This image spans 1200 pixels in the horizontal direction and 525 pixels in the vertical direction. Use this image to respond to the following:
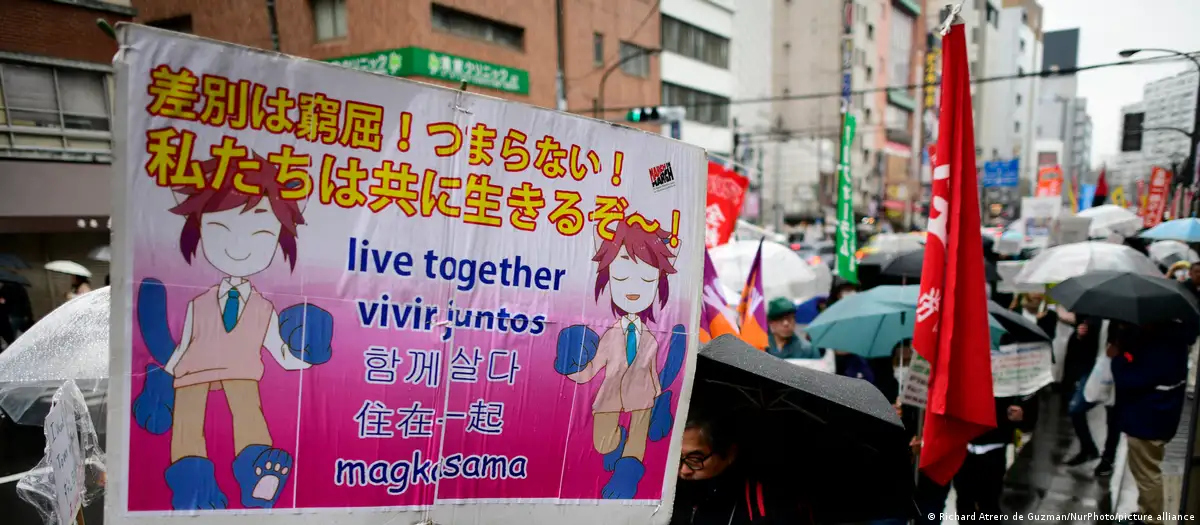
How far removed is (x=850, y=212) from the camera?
9.11 meters

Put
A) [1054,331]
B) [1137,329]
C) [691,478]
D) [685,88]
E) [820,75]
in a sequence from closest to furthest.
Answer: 1. [691,478]
2. [1137,329]
3. [1054,331]
4. [685,88]
5. [820,75]

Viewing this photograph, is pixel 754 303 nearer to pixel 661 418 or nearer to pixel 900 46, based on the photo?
pixel 661 418

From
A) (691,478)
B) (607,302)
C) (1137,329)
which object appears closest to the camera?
(607,302)

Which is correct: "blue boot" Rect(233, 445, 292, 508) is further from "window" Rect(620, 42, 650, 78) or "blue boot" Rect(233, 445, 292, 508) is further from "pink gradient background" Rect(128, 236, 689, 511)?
"window" Rect(620, 42, 650, 78)

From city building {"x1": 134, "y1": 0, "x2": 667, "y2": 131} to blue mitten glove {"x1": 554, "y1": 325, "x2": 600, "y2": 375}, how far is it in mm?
3663

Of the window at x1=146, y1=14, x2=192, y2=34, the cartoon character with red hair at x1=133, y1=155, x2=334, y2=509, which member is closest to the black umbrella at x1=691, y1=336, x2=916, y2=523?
the cartoon character with red hair at x1=133, y1=155, x2=334, y2=509

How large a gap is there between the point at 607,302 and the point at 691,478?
1159 mm

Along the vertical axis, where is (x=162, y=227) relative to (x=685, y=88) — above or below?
below

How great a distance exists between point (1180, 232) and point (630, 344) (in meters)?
11.5

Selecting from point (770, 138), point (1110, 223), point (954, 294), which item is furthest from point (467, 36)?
point (770, 138)

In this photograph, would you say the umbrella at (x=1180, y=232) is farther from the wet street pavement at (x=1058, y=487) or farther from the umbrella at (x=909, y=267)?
the wet street pavement at (x=1058, y=487)

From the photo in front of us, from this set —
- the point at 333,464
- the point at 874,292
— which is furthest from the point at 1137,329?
the point at 333,464

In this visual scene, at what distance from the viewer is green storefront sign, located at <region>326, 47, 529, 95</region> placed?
11.4 m

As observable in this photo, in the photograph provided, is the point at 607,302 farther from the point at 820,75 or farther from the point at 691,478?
the point at 820,75
